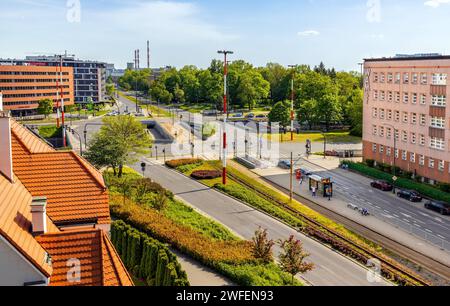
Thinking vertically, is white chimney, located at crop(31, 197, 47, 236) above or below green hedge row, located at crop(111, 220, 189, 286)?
above

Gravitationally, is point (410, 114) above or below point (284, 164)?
above

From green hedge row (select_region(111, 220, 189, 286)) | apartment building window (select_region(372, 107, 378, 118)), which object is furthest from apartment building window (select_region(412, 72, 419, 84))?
green hedge row (select_region(111, 220, 189, 286))

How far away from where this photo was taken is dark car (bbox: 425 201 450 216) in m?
37.4

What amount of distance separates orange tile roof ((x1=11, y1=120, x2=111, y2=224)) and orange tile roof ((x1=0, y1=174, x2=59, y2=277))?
1543 mm

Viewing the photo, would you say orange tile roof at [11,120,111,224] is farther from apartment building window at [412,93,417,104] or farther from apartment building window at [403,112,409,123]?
apartment building window at [403,112,409,123]

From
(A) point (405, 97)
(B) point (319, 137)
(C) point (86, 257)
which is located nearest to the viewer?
(C) point (86, 257)

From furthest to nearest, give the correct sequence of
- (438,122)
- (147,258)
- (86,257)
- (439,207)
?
1. (438,122)
2. (439,207)
3. (147,258)
4. (86,257)

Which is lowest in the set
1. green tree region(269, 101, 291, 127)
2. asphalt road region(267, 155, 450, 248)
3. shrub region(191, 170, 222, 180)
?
asphalt road region(267, 155, 450, 248)

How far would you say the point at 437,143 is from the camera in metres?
45.3

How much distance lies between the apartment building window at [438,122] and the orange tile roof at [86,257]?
129ft

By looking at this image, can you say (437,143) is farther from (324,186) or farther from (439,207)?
(324,186)

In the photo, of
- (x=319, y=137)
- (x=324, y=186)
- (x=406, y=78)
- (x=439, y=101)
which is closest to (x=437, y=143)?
(x=439, y=101)

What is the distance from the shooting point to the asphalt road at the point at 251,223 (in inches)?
982

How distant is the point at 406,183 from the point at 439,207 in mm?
7661
